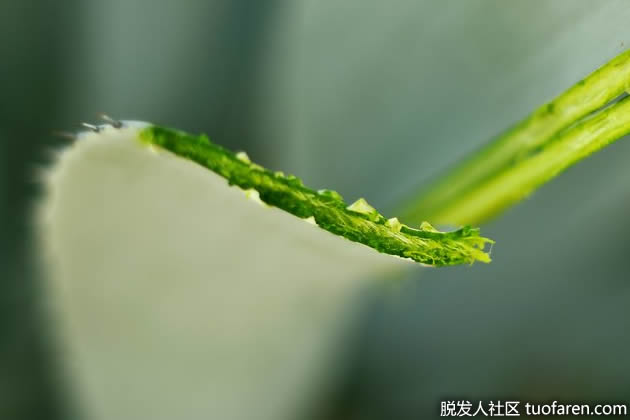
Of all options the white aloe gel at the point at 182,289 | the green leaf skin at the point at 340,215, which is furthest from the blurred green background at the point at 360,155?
the green leaf skin at the point at 340,215

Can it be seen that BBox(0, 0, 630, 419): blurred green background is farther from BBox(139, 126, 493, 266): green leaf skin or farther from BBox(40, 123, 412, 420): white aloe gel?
BBox(139, 126, 493, 266): green leaf skin

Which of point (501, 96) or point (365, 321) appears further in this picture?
point (365, 321)

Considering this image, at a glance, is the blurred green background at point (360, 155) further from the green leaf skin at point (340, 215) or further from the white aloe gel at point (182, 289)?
the green leaf skin at point (340, 215)

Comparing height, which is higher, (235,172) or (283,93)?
(283,93)

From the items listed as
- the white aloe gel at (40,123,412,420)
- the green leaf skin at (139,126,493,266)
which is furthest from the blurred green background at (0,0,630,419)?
the green leaf skin at (139,126,493,266)

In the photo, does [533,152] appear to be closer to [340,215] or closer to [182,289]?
[340,215]

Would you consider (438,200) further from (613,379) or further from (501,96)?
(613,379)

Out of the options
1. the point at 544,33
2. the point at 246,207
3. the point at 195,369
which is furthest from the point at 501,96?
the point at 195,369
